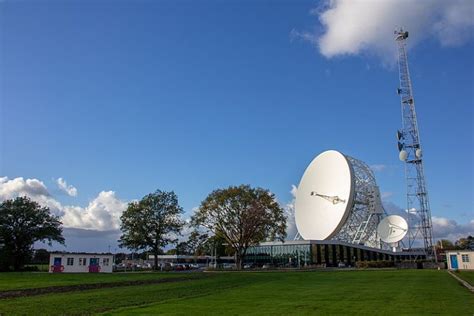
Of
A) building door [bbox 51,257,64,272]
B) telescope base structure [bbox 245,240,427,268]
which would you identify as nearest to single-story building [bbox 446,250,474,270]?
telescope base structure [bbox 245,240,427,268]

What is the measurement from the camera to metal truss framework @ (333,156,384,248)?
82.5 meters

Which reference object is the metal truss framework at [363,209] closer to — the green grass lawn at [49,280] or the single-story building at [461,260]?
the single-story building at [461,260]

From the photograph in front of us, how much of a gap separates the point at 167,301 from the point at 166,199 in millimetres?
52151

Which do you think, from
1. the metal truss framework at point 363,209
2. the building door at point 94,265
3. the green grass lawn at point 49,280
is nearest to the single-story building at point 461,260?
the metal truss framework at point 363,209

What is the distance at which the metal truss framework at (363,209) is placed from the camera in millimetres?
82500

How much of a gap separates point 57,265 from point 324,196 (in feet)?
144

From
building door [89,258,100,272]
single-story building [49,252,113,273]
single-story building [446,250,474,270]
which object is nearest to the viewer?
single-story building [446,250,474,270]

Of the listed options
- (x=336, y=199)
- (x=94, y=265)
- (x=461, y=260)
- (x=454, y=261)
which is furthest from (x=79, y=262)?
(x=461, y=260)

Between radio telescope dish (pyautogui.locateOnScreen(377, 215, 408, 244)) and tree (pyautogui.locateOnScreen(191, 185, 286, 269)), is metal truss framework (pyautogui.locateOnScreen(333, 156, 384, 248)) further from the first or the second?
tree (pyautogui.locateOnScreen(191, 185, 286, 269))

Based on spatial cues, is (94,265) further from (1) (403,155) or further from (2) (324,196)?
(1) (403,155)

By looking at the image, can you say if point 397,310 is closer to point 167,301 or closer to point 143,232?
point 167,301

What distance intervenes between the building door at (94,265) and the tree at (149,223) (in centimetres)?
744

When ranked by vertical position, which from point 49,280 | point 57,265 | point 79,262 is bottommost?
point 49,280

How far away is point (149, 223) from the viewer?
6869 cm
